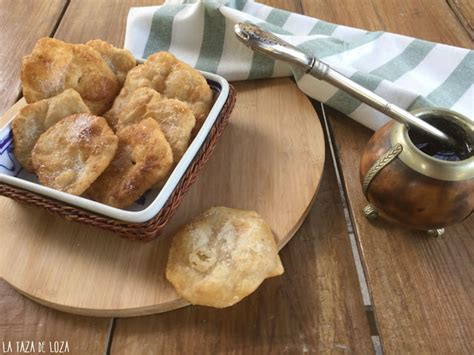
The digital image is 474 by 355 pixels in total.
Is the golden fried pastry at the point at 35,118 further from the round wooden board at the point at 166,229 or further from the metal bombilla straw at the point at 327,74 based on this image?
the metal bombilla straw at the point at 327,74

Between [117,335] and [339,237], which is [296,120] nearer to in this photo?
[339,237]

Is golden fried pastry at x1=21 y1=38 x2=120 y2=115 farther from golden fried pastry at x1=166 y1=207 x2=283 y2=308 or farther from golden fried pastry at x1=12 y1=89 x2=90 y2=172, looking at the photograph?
golden fried pastry at x1=166 y1=207 x2=283 y2=308

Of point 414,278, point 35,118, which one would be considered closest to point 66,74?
point 35,118

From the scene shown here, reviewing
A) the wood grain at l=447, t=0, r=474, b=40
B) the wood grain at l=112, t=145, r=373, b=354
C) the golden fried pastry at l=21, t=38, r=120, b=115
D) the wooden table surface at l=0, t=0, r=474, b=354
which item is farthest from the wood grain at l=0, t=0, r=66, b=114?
the wood grain at l=447, t=0, r=474, b=40

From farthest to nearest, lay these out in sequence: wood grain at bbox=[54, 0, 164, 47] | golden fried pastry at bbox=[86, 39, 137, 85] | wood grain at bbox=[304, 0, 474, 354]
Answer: wood grain at bbox=[54, 0, 164, 47], golden fried pastry at bbox=[86, 39, 137, 85], wood grain at bbox=[304, 0, 474, 354]

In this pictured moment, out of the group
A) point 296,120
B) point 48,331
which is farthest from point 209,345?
point 296,120
